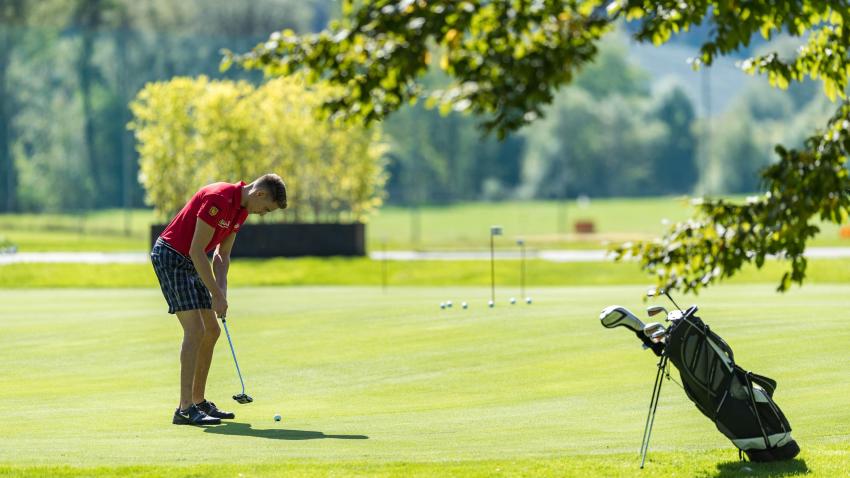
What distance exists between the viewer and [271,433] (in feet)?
35.1

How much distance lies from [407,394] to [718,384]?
4225 millimetres

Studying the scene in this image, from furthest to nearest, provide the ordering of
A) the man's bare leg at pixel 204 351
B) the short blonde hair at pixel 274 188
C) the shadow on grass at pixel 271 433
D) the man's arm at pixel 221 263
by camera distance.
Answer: the man's arm at pixel 221 263
the man's bare leg at pixel 204 351
the short blonde hair at pixel 274 188
the shadow on grass at pixel 271 433

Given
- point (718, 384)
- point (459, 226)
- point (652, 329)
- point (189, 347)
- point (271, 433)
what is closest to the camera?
point (652, 329)

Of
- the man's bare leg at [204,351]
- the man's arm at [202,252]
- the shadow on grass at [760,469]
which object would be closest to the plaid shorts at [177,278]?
the man's bare leg at [204,351]

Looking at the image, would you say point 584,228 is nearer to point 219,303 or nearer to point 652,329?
point 219,303

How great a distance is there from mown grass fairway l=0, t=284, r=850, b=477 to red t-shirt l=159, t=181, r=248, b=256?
148 centimetres

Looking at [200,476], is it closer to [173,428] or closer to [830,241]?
[173,428]

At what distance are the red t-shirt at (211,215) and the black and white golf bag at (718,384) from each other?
332 cm

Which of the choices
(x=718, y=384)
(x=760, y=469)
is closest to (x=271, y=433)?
(x=718, y=384)

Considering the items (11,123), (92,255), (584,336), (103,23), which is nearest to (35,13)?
(103,23)

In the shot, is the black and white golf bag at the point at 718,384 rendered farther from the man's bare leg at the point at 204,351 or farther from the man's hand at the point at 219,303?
the man's bare leg at the point at 204,351

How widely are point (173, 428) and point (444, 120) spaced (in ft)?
389

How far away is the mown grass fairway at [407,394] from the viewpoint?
30.9ft

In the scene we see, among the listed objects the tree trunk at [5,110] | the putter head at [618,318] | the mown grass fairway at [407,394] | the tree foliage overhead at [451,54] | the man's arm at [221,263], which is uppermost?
the tree trunk at [5,110]
